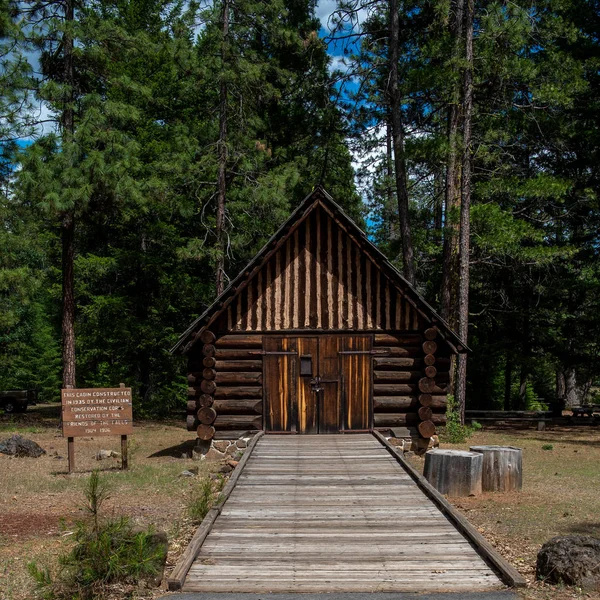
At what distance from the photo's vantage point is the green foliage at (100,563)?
6.94m

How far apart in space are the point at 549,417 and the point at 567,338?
Answer: 3.59 m

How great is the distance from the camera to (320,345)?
56.4 ft

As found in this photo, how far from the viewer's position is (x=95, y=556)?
7.01m

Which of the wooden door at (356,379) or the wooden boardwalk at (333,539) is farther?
the wooden door at (356,379)

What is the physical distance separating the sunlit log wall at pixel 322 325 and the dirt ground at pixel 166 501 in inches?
55.7

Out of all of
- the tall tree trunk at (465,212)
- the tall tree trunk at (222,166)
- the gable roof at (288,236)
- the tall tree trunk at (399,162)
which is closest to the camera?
the gable roof at (288,236)

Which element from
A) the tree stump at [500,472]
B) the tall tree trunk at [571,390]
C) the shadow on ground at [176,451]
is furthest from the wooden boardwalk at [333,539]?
the tall tree trunk at [571,390]

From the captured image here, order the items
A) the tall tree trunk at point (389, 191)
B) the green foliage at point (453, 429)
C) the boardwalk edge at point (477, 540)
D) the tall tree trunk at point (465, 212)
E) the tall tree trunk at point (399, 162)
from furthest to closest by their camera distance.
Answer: the tall tree trunk at point (389, 191) < the tall tree trunk at point (399, 162) < the tall tree trunk at point (465, 212) < the green foliage at point (453, 429) < the boardwalk edge at point (477, 540)

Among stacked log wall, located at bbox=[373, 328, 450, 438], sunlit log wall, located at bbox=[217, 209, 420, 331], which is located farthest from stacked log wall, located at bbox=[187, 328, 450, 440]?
sunlit log wall, located at bbox=[217, 209, 420, 331]

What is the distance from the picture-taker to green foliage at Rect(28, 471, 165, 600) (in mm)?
6938

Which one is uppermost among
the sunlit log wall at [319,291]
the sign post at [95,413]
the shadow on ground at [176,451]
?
the sunlit log wall at [319,291]

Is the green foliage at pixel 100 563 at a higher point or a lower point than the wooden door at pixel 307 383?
lower

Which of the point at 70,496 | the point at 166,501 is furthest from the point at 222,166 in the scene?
the point at 166,501

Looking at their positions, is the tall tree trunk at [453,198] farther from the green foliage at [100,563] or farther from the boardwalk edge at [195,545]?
the green foliage at [100,563]
